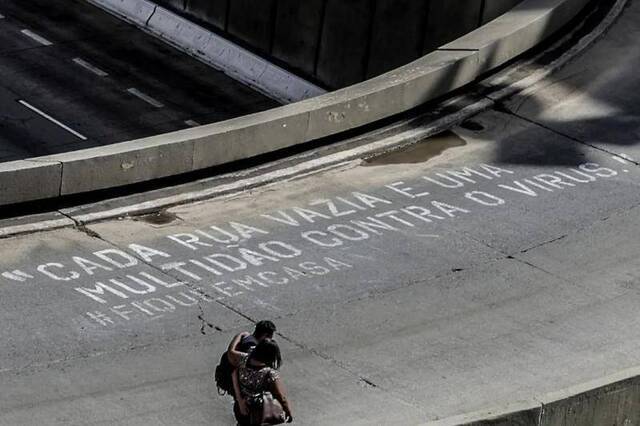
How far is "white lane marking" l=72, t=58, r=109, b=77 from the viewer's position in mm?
35719

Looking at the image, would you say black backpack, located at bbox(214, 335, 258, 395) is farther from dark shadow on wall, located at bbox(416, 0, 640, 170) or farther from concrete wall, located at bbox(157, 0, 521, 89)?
concrete wall, located at bbox(157, 0, 521, 89)

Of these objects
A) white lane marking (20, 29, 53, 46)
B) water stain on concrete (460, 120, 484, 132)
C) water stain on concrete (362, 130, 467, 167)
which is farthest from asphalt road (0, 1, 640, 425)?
white lane marking (20, 29, 53, 46)

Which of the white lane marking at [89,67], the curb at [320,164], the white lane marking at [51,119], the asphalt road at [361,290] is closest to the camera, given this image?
the asphalt road at [361,290]

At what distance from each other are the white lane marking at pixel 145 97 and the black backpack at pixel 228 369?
21702 millimetres

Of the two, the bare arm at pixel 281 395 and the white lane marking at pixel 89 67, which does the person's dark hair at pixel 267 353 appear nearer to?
the bare arm at pixel 281 395

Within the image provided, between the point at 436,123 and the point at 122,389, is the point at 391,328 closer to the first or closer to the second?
the point at 122,389

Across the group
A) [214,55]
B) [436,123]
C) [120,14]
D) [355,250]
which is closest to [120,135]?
[214,55]

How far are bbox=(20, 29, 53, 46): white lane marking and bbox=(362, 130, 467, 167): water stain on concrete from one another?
18.1 metres

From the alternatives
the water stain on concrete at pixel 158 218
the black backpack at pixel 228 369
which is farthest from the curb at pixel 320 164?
the black backpack at pixel 228 369

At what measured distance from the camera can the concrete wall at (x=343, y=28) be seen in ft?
101

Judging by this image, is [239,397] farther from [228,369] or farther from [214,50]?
[214,50]

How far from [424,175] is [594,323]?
4.25m

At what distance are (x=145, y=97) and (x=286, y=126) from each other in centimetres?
1554

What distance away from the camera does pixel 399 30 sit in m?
31.8
